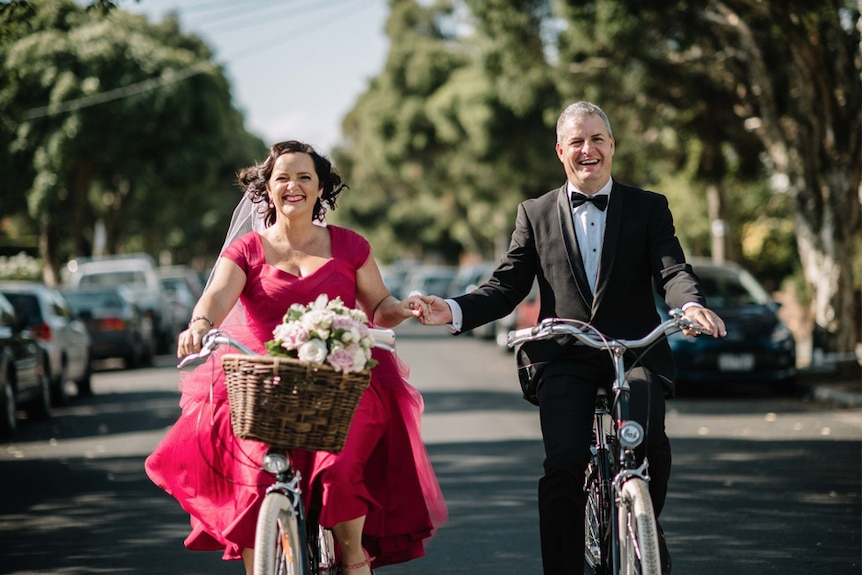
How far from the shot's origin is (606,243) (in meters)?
5.21

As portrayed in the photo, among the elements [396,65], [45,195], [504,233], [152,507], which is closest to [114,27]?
[45,195]

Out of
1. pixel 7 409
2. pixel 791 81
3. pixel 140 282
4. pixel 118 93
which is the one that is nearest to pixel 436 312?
pixel 7 409

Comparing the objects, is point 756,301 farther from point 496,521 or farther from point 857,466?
point 496,521

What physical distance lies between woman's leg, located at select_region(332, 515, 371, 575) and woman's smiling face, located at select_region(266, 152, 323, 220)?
128 cm

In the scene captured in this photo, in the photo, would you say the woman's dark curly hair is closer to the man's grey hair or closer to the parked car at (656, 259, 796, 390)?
the man's grey hair

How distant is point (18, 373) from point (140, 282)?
14857mm

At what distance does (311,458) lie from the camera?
4.96 metres

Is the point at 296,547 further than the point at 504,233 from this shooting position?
No

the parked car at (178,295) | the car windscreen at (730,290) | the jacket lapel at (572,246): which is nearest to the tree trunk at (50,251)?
the parked car at (178,295)

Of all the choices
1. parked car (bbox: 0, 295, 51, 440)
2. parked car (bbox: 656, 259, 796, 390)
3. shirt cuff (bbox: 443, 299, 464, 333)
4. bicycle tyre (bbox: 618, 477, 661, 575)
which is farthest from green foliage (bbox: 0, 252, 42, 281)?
bicycle tyre (bbox: 618, 477, 661, 575)

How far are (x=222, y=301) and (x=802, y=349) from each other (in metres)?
23.0

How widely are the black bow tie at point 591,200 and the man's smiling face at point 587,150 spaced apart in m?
0.04

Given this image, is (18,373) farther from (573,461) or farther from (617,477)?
(617,477)

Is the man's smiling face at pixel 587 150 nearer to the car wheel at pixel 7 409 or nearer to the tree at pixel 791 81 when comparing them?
A: the car wheel at pixel 7 409
